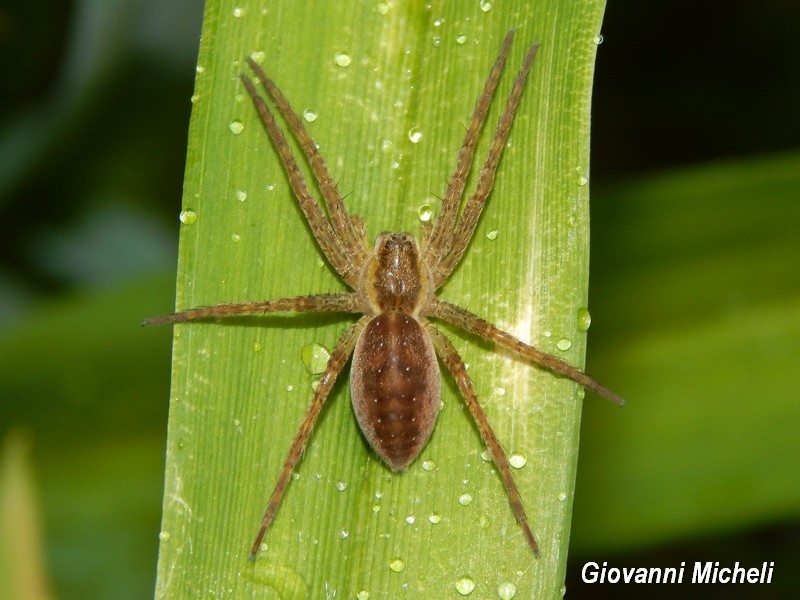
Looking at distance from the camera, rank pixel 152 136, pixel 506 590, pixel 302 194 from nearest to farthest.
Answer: pixel 506 590, pixel 302 194, pixel 152 136

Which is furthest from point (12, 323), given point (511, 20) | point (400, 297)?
point (511, 20)

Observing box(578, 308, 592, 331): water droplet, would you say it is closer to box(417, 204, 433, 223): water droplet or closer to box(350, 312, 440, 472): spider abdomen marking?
box(350, 312, 440, 472): spider abdomen marking

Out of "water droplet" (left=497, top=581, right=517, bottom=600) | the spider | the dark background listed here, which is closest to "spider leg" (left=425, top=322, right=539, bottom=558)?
the spider

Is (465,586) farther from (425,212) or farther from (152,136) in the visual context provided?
(152,136)

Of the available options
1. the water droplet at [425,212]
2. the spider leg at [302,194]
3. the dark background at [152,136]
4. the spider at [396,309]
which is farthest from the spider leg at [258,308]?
the dark background at [152,136]

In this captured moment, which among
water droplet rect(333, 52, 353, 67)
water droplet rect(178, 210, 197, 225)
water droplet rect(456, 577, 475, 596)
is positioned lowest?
water droplet rect(456, 577, 475, 596)

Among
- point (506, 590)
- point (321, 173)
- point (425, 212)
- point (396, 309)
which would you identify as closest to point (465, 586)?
point (506, 590)
